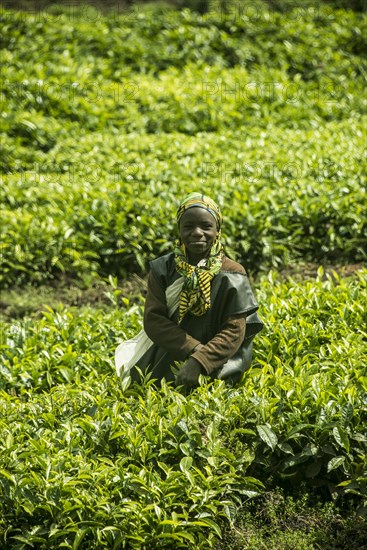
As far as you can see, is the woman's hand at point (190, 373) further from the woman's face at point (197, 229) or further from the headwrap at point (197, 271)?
the woman's face at point (197, 229)

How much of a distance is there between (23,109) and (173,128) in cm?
186

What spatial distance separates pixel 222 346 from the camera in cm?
479

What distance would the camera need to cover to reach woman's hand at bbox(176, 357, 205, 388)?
477 centimetres

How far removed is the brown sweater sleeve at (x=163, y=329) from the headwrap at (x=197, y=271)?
0.10 metres

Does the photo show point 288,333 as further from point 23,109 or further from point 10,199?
point 23,109

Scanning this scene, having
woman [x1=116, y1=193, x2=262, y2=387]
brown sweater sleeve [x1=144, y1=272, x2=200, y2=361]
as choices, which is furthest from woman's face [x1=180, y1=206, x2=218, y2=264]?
brown sweater sleeve [x1=144, y1=272, x2=200, y2=361]

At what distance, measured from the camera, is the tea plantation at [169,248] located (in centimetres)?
428

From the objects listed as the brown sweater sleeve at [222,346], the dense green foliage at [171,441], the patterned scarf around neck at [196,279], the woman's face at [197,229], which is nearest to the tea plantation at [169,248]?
the dense green foliage at [171,441]

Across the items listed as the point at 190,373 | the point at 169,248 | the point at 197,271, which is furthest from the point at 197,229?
the point at 169,248

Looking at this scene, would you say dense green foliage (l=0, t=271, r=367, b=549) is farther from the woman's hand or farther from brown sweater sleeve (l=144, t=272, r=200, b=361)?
brown sweater sleeve (l=144, t=272, r=200, b=361)

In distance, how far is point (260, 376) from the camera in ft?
16.5

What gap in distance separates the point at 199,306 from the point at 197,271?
196mm

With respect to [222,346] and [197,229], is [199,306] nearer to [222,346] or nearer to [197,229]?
[222,346]

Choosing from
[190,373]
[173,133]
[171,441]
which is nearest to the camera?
[171,441]
